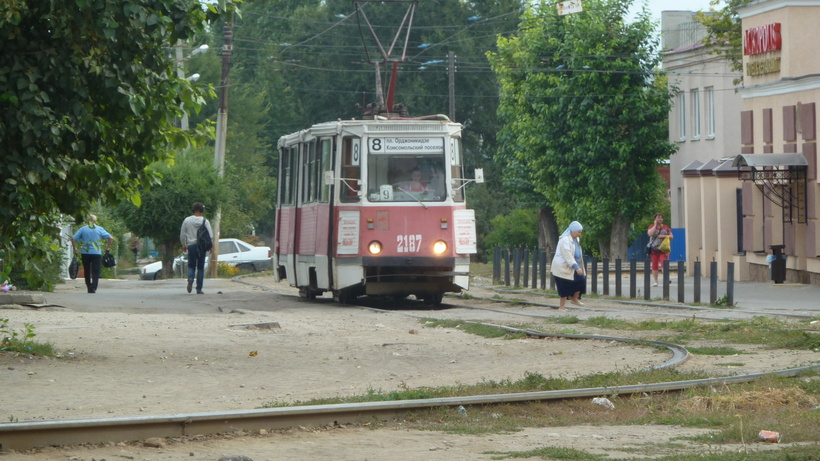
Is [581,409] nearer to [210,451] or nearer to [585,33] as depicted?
[210,451]

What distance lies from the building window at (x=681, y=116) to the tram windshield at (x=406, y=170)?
26530mm

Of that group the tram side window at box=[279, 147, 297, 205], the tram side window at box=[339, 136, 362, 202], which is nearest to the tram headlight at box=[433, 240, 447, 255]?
the tram side window at box=[339, 136, 362, 202]

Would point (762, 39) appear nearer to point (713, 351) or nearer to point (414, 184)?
point (414, 184)

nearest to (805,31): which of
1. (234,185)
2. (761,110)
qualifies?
(761,110)

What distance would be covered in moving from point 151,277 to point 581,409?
125 feet

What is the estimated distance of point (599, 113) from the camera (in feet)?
144

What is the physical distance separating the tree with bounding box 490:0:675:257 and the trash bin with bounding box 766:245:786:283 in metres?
13.3

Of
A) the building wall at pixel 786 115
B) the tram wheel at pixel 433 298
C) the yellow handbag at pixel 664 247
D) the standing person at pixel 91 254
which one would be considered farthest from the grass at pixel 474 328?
the building wall at pixel 786 115

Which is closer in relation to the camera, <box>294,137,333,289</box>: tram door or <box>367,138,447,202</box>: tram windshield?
<box>367,138,447,202</box>: tram windshield

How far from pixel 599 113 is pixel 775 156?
14.7 metres

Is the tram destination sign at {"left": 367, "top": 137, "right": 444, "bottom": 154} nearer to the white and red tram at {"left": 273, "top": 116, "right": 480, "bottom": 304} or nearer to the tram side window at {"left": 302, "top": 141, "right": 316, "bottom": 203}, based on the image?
the white and red tram at {"left": 273, "top": 116, "right": 480, "bottom": 304}

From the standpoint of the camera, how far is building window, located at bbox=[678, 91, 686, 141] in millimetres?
46375

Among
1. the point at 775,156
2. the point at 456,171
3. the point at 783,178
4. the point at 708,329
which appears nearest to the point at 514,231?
the point at 783,178

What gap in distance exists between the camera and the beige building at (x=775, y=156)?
96.7 ft
